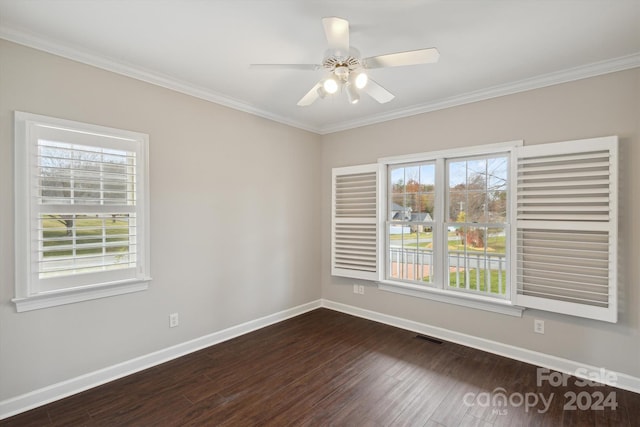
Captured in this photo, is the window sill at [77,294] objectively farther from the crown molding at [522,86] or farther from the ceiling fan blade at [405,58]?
the crown molding at [522,86]

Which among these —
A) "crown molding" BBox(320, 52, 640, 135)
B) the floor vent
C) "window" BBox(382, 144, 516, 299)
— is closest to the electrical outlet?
"window" BBox(382, 144, 516, 299)

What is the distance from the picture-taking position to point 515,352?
295 cm

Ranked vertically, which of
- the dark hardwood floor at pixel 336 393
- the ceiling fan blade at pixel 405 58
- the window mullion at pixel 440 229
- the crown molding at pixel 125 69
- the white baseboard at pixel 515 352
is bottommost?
the dark hardwood floor at pixel 336 393

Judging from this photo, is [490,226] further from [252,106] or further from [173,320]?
[173,320]

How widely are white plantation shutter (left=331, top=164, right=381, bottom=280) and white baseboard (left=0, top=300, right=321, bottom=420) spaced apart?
133cm

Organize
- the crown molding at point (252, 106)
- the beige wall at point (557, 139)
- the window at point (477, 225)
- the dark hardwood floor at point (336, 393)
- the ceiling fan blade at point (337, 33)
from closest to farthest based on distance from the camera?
the ceiling fan blade at point (337, 33)
the dark hardwood floor at point (336, 393)
the crown molding at point (252, 106)
the beige wall at point (557, 139)
the window at point (477, 225)

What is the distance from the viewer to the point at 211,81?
2.94m

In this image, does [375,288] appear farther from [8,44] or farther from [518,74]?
[8,44]

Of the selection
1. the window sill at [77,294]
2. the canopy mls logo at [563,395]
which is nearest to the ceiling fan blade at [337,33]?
the window sill at [77,294]

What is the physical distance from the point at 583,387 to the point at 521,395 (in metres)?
0.59

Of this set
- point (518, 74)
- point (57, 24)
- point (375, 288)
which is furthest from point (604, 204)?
point (57, 24)

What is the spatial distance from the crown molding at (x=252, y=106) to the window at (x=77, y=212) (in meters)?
0.53

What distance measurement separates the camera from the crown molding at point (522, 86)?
97.6 inches

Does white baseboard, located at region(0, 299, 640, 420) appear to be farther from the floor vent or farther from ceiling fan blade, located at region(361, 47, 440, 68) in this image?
ceiling fan blade, located at region(361, 47, 440, 68)
